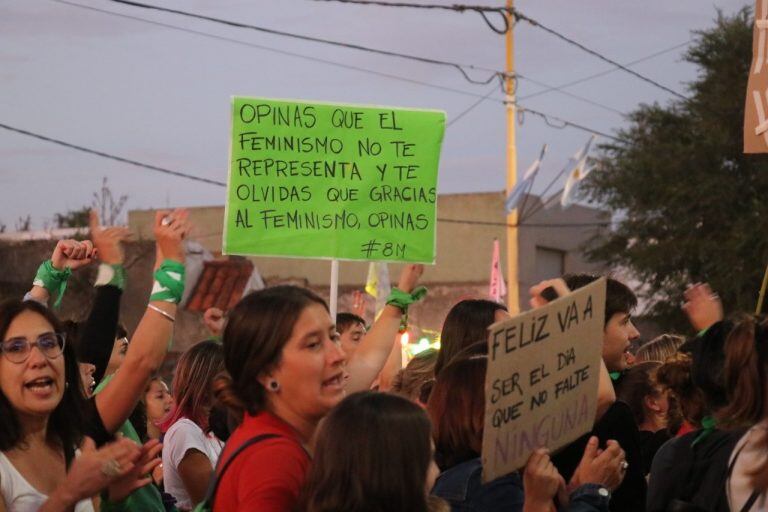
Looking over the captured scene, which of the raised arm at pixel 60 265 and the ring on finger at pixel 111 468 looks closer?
the ring on finger at pixel 111 468

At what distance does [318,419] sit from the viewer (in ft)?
12.4

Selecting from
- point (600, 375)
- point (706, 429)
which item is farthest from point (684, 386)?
point (706, 429)

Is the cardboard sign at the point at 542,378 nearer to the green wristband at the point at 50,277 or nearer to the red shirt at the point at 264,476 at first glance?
the red shirt at the point at 264,476

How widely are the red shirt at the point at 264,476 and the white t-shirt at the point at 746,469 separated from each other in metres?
1.41

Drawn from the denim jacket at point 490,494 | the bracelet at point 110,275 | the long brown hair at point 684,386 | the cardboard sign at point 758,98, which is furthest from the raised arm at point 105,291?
the cardboard sign at point 758,98

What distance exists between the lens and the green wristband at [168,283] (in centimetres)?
420

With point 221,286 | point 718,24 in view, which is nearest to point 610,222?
point 718,24

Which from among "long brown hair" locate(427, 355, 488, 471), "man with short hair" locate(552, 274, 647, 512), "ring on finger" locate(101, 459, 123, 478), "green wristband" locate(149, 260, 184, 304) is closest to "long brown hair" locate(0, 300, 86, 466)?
"green wristband" locate(149, 260, 184, 304)

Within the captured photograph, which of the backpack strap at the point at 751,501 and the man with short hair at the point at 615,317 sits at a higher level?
the man with short hair at the point at 615,317

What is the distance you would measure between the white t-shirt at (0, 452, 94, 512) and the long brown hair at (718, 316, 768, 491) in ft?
7.00

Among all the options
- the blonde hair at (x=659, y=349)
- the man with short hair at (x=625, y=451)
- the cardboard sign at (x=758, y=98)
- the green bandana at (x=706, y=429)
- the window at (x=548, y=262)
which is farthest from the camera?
the window at (x=548, y=262)

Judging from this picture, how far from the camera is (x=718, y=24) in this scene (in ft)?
109

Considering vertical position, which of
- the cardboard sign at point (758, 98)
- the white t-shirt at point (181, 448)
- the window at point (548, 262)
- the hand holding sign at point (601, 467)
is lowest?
the white t-shirt at point (181, 448)

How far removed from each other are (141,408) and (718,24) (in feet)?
96.1
